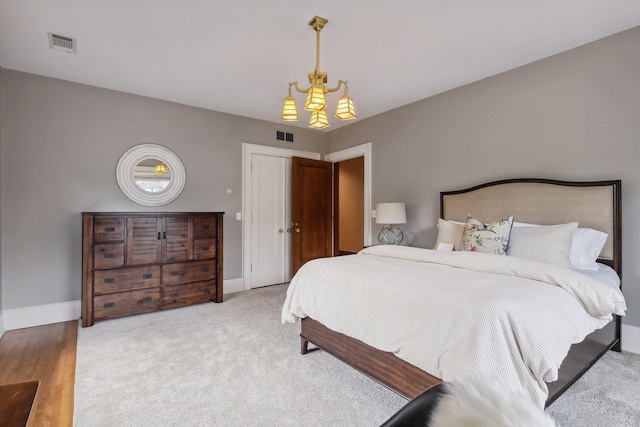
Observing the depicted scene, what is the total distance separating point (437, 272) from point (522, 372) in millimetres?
817

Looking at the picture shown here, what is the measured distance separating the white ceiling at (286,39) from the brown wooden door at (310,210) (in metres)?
1.59

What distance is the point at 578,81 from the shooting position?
269 centimetres

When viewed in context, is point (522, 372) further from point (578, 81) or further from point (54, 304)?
point (54, 304)

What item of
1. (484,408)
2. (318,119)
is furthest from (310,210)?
(484,408)

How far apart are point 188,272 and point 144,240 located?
23.8 inches

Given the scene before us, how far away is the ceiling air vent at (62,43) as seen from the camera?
2.52 metres

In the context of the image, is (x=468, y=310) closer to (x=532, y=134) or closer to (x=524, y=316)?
(x=524, y=316)

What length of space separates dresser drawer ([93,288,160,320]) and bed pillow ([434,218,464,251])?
10.2 ft

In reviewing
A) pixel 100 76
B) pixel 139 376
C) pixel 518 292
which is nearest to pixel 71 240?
pixel 100 76

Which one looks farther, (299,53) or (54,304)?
(54,304)

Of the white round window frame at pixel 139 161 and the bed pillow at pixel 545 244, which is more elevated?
the white round window frame at pixel 139 161

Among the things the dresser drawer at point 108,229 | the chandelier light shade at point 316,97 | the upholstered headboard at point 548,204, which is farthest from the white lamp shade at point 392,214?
the dresser drawer at point 108,229

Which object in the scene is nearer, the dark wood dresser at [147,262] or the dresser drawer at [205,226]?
the dark wood dresser at [147,262]

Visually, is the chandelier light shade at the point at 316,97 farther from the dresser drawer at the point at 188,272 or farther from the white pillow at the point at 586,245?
the dresser drawer at the point at 188,272
